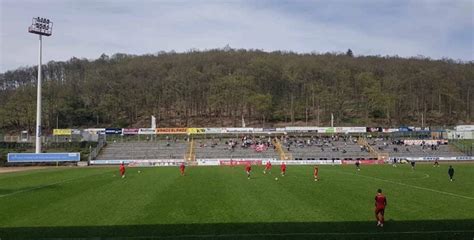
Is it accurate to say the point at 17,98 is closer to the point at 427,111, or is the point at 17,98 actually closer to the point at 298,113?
the point at 298,113

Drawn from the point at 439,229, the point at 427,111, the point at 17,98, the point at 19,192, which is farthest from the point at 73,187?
the point at 427,111

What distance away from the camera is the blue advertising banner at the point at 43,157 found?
7325cm

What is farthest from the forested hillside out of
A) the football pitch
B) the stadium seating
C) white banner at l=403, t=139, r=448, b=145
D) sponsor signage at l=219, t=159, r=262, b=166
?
the football pitch

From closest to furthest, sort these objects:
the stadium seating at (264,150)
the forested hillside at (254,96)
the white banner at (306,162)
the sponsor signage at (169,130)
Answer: the white banner at (306,162)
the stadium seating at (264,150)
the sponsor signage at (169,130)
the forested hillside at (254,96)

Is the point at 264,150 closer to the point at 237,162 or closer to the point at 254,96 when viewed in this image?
the point at 237,162

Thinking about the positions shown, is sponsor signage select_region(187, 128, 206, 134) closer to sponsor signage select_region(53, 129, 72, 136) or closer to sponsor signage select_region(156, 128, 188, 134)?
sponsor signage select_region(156, 128, 188, 134)

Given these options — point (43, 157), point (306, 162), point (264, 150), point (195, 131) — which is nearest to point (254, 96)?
point (195, 131)

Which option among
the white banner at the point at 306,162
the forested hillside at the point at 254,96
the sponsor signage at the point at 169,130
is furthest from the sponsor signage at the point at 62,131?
the white banner at the point at 306,162

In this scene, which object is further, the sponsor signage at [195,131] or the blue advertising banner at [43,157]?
the sponsor signage at [195,131]

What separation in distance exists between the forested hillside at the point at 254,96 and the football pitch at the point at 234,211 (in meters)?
86.1

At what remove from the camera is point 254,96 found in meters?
120

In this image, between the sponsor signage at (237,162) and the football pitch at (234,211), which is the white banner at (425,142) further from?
the football pitch at (234,211)

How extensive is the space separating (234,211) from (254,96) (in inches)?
3803

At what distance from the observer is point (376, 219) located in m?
21.0
